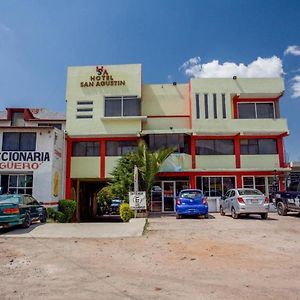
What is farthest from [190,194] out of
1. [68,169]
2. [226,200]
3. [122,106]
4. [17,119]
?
[17,119]

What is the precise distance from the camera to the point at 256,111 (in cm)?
2738

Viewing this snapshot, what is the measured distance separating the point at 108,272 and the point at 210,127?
65.9ft

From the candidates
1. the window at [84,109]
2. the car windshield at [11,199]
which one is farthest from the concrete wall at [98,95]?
the car windshield at [11,199]

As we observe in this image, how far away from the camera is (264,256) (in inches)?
353

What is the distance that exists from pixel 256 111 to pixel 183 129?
6423 millimetres

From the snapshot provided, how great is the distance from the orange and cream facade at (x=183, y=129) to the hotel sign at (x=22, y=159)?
3.22 metres

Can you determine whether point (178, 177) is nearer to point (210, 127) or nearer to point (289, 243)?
point (210, 127)

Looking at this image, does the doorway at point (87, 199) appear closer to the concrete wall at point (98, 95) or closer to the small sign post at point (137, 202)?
the concrete wall at point (98, 95)

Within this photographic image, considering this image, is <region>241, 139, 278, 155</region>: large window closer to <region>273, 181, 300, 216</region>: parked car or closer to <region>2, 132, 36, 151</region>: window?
<region>273, 181, 300, 216</region>: parked car

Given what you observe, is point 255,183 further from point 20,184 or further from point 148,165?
point 20,184

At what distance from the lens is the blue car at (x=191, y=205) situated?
18.9m

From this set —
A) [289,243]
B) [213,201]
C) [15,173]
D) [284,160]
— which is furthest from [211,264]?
[284,160]

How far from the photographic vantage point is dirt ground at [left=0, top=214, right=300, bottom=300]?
5.94m

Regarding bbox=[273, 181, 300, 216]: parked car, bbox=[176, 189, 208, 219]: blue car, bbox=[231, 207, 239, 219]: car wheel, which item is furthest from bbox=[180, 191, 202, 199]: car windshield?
bbox=[273, 181, 300, 216]: parked car
